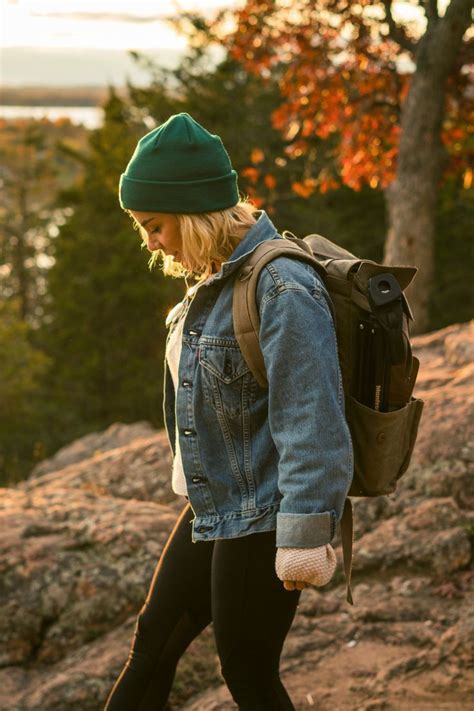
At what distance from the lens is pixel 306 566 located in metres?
2.17

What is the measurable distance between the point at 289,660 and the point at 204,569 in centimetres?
138

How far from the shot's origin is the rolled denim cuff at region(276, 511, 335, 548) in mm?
2166

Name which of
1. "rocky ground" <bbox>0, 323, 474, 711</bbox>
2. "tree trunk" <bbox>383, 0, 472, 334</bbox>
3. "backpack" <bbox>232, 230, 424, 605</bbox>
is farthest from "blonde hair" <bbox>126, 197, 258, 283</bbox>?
"tree trunk" <bbox>383, 0, 472, 334</bbox>

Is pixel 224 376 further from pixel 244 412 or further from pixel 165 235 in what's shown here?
pixel 165 235

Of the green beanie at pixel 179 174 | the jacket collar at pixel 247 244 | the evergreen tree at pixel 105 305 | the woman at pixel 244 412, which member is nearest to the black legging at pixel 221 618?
the woman at pixel 244 412

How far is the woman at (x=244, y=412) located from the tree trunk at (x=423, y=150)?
24.7ft

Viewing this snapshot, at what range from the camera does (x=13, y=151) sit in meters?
33.3

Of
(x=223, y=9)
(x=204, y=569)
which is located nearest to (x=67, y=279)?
(x=223, y=9)

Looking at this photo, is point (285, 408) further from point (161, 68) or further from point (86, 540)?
point (161, 68)

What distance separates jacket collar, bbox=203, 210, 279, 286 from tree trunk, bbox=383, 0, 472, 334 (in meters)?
7.59

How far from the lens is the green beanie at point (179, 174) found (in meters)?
2.38

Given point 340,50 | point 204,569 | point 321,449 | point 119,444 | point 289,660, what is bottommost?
point 119,444

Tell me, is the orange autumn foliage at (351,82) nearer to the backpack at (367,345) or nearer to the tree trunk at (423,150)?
the tree trunk at (423,150)

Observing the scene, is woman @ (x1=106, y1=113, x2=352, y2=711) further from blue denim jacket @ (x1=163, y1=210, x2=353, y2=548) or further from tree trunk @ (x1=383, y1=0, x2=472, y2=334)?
tree trunk @ (x1=383, y1=0, x2=472, y2=334)
